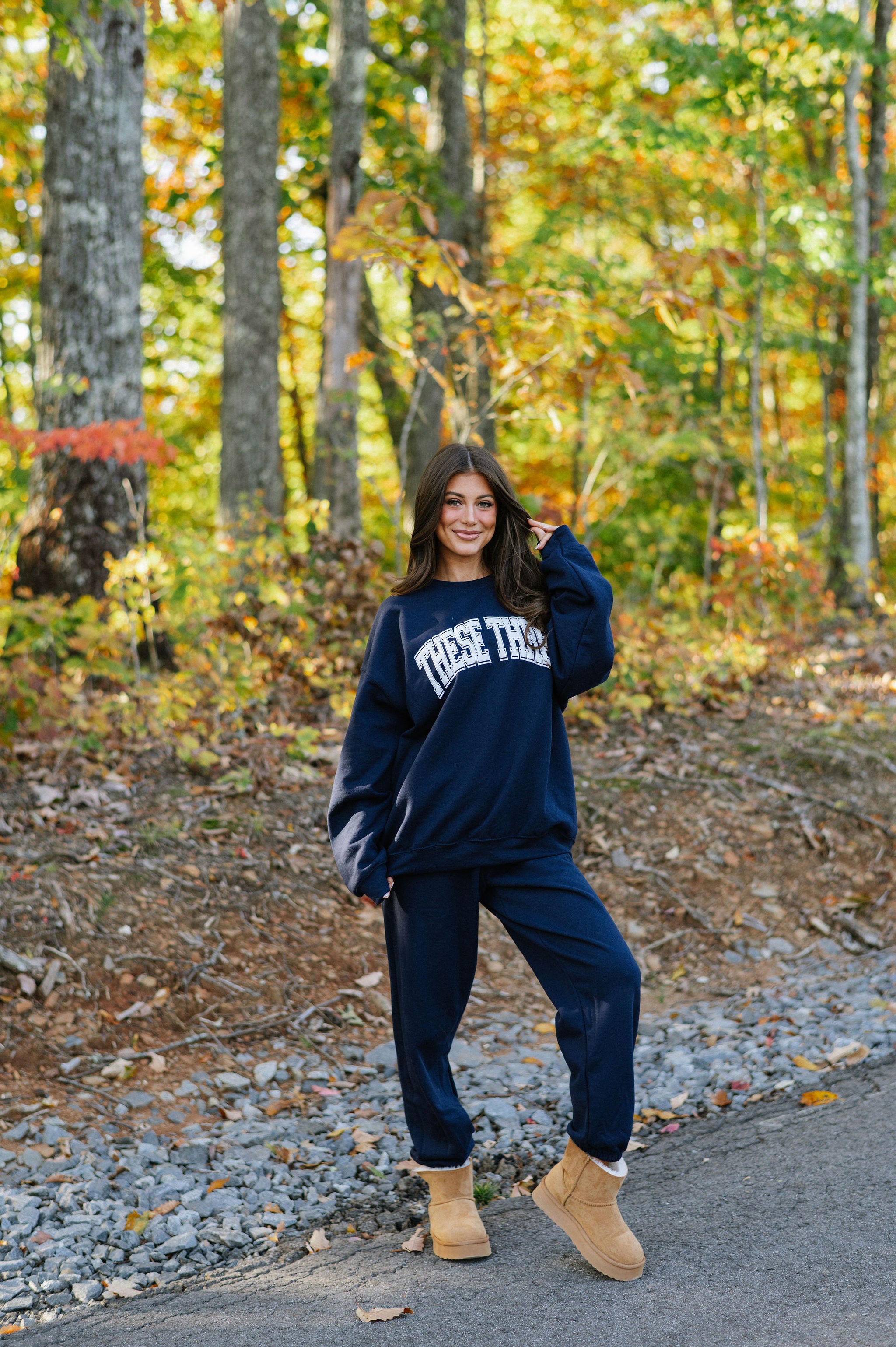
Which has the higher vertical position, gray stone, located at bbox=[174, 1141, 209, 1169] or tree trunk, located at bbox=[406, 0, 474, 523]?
tree trunk, located at bbox=[406, 0, 474, 523]

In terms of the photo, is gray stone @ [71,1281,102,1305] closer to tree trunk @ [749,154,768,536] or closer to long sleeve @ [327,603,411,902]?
long sleeve @ [327,603,411,902]

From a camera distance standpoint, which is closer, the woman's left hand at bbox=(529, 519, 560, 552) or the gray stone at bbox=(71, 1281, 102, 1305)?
the gray stone at bbox=(71, 1281, 102, 1305)

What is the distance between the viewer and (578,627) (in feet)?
9.82

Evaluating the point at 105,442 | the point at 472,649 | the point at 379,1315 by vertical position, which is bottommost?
the point at 379,1315

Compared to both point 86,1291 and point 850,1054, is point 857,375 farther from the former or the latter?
point 86,1291

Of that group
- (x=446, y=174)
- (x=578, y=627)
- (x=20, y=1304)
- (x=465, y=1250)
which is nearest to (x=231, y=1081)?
(x=20, y=1304)

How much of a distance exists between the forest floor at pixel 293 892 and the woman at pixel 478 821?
1.34 meters

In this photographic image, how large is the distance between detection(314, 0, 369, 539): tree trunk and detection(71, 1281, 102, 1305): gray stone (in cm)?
693

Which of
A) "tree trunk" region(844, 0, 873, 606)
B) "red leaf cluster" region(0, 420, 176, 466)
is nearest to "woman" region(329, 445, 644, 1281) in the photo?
"red leaf cluster" region(0, 420, 176, 466)

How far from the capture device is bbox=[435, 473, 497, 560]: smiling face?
3031mm

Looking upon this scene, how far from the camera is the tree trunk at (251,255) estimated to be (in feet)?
31.9

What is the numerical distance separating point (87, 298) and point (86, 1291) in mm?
6252

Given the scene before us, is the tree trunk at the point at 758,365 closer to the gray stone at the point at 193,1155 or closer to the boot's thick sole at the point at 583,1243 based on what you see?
the gray stone at the point at 193,1155

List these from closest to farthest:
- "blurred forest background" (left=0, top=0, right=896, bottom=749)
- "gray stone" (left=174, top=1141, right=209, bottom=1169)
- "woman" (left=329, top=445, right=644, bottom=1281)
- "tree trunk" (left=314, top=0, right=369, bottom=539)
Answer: "woman" (left=329, top=445, right=644, bottom=1281), "gray stone" (left=174, top=1141, right=209, bottom=1169), "blurred forest background" (left=0, top=0, right=896, bottom=749), "tree trunk" (left=314, top=0, right=369, bottom=539)
